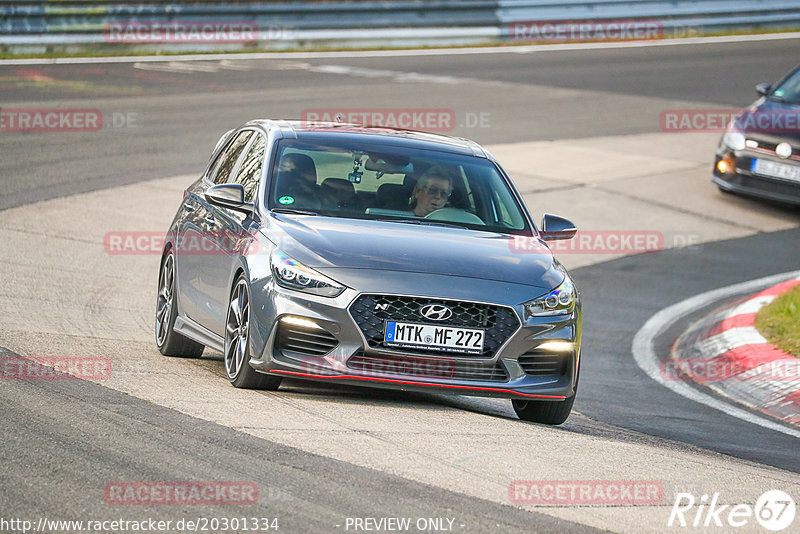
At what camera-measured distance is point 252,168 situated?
891 centimetres

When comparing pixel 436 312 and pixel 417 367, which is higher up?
pixel 436 312

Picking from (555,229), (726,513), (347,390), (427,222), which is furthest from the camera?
(555,229)

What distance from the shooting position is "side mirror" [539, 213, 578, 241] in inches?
344

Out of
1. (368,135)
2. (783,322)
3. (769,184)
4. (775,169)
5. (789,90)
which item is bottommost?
(769,184)

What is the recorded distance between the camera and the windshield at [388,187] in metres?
8.43

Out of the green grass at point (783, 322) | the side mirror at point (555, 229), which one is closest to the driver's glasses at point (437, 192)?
the side mirror at point (555, 229)

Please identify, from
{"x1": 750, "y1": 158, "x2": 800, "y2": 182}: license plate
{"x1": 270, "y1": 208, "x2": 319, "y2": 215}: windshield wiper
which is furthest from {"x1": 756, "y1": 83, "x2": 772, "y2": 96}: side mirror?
{"x1": 270, "y1": 208, "x2": 319, "y2": 215}: windshield wiper

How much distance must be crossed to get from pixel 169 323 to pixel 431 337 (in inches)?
101

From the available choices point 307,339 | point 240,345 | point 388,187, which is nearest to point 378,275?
point 307,339

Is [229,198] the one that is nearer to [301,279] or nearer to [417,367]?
[301,279]

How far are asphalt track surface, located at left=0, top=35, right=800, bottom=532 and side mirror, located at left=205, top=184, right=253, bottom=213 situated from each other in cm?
142

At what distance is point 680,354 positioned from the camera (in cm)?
1161

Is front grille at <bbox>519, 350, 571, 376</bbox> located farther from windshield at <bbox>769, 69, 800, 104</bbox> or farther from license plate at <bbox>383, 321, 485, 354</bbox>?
windshield at <bbox>769, 69, 800, 104</bbox>

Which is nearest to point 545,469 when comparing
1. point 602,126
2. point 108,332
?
point 108,332
